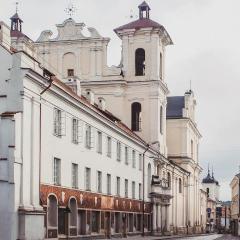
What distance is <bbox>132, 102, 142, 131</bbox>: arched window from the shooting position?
73625 millimetres

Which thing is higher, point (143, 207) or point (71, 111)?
point (71, 111)

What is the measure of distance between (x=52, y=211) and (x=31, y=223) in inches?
178

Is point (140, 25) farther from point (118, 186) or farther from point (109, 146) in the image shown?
point (109, 146)

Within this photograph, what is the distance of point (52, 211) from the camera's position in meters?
38.5

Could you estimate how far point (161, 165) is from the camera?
2849 inches

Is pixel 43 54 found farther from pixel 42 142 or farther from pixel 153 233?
pixel 42 142

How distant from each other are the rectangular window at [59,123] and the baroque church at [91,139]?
0.06 meters

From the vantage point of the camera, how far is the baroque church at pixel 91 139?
34250 millimetres

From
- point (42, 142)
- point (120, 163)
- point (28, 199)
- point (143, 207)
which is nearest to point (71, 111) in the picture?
point (42, 142)

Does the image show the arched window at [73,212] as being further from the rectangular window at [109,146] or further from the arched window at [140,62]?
the arched window at [140,62]

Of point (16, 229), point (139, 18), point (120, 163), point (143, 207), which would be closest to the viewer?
point (16, 229)

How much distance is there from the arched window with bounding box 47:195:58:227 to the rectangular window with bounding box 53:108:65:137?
12.2ft

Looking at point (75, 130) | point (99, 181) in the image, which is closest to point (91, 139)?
point (75, 130)

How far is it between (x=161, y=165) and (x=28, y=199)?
39.0m
